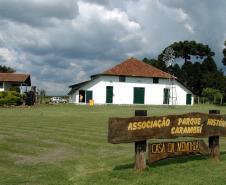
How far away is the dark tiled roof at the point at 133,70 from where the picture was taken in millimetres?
58812

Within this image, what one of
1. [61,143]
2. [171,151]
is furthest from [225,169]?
[61,143]

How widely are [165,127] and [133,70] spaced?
2035 inches

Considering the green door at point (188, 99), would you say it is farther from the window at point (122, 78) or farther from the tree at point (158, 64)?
the tree at point (158, 64)

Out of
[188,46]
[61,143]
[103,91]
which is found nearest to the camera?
[61,143]

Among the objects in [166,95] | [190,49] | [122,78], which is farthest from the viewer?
[190,49]

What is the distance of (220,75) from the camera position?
281ft

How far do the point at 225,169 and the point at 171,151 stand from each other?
1123 mm

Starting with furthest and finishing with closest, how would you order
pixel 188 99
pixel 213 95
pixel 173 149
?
pixel 213 95 < pixel 188 99 < pixel 173 149

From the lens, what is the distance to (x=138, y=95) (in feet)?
196

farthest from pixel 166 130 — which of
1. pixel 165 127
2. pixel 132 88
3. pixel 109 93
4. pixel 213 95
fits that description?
pixel 213 95

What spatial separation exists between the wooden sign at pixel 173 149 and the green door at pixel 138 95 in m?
49.8

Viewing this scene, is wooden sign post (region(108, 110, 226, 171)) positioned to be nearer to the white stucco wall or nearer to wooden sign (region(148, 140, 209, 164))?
wooden sign (region(148, 140, 209, 164))

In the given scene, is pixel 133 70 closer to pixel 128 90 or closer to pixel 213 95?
pixel 128 90

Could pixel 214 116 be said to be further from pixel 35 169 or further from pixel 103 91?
pixel 103 91
